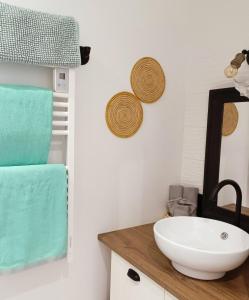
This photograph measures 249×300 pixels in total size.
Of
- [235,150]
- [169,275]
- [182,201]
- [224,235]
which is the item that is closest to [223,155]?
[235,150]

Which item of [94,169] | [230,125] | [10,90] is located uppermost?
[10,90]

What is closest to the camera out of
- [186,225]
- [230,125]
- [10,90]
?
[10,90]

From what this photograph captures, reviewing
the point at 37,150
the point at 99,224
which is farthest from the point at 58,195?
the point at 99,224

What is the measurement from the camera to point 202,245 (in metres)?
1.28

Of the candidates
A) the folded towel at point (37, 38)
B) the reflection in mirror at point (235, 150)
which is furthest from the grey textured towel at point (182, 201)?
the folded towel at point (37, 38)

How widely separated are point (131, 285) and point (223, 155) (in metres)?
0.82

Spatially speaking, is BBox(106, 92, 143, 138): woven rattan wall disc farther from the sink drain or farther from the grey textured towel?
the sink drain

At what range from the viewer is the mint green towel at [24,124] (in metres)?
1.07

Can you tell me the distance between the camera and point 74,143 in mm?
1287

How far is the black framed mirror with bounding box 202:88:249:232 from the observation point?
55.9 inches

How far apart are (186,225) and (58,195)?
0.63 m

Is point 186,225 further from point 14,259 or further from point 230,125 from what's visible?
point 14,259

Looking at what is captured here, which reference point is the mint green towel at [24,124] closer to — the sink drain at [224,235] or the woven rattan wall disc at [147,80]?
the woven rattan wall disc at [147,80]

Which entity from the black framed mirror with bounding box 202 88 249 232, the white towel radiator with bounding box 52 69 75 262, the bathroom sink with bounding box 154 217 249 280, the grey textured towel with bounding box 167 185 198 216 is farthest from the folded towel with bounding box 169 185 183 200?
the white towel radiator with bounding box 52 69 75 262
